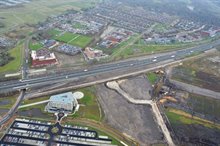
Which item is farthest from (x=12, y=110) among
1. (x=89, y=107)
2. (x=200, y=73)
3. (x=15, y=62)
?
(x=200, y=73)

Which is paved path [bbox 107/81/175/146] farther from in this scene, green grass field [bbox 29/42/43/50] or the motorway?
green grass field [bbox 29/42/43/50]

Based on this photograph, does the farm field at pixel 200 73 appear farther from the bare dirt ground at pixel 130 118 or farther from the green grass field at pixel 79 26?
the green grass field at pixel 79 26

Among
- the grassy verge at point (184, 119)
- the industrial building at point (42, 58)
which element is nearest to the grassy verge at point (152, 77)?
the grassy verge at point (184, 119)

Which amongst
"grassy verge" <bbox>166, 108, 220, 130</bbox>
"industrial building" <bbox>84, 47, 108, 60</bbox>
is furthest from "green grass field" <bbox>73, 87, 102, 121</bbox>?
"industrial building" <bbox>84, 47, 108, 60</bbox>

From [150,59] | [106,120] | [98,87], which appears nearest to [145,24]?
[150,59]

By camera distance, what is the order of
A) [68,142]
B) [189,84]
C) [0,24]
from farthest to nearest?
[0,24] → [189,84] → [68,142]

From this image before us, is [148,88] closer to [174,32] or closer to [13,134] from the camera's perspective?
[13,134]
